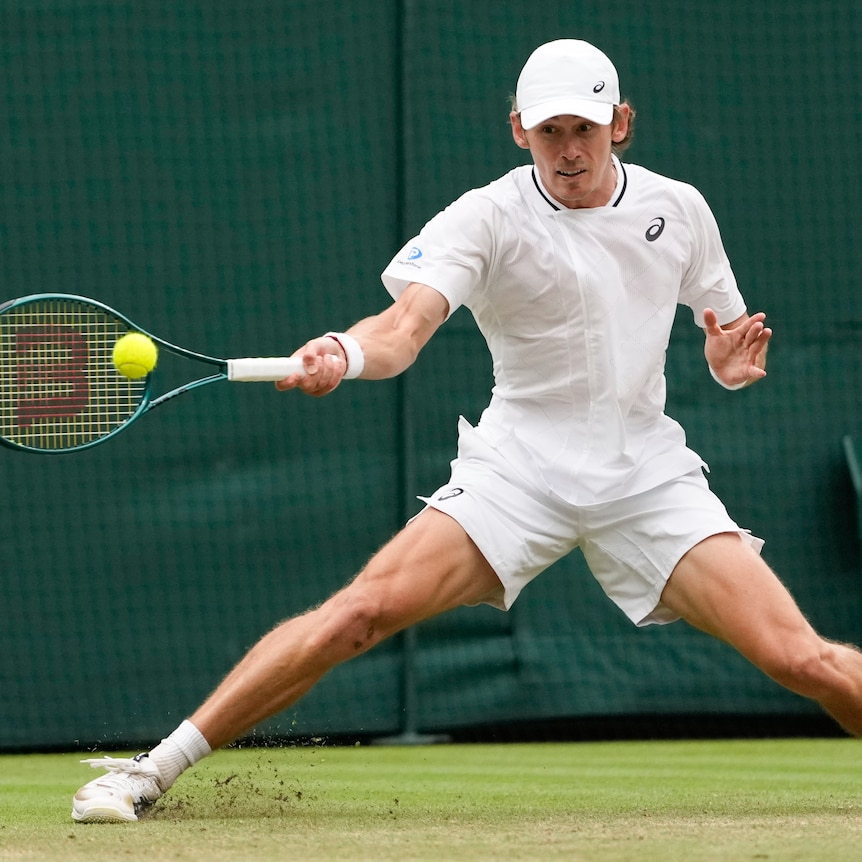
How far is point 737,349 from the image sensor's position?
394cm

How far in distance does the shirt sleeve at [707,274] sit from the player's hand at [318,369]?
1.14 m

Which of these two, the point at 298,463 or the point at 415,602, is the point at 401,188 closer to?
Answer: the point at 298,463

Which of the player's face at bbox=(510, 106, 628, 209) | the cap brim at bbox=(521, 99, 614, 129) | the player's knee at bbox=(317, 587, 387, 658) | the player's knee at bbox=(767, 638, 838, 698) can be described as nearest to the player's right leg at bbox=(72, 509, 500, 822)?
the player's knee at bbox=(317, 587, 387, 658)

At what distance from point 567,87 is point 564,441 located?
0.83 metres

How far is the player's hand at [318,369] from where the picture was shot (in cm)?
323

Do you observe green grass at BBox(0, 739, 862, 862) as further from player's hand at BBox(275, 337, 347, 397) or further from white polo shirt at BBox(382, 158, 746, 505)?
player's hand at BBox(275, 337, 347, 397)

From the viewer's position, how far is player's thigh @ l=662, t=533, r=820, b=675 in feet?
11.7

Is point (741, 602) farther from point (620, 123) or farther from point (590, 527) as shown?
point (620, 123)

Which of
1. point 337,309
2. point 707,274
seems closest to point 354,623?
point 707,274

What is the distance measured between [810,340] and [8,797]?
350 cm

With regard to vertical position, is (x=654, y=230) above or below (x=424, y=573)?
above

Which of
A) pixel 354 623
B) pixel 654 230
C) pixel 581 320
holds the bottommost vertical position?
pixel 354 623

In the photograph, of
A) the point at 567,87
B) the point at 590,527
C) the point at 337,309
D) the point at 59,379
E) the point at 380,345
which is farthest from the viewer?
the point at 337,309

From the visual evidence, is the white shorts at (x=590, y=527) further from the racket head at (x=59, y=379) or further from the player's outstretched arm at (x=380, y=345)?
the racket head at (x=59, y=379)
